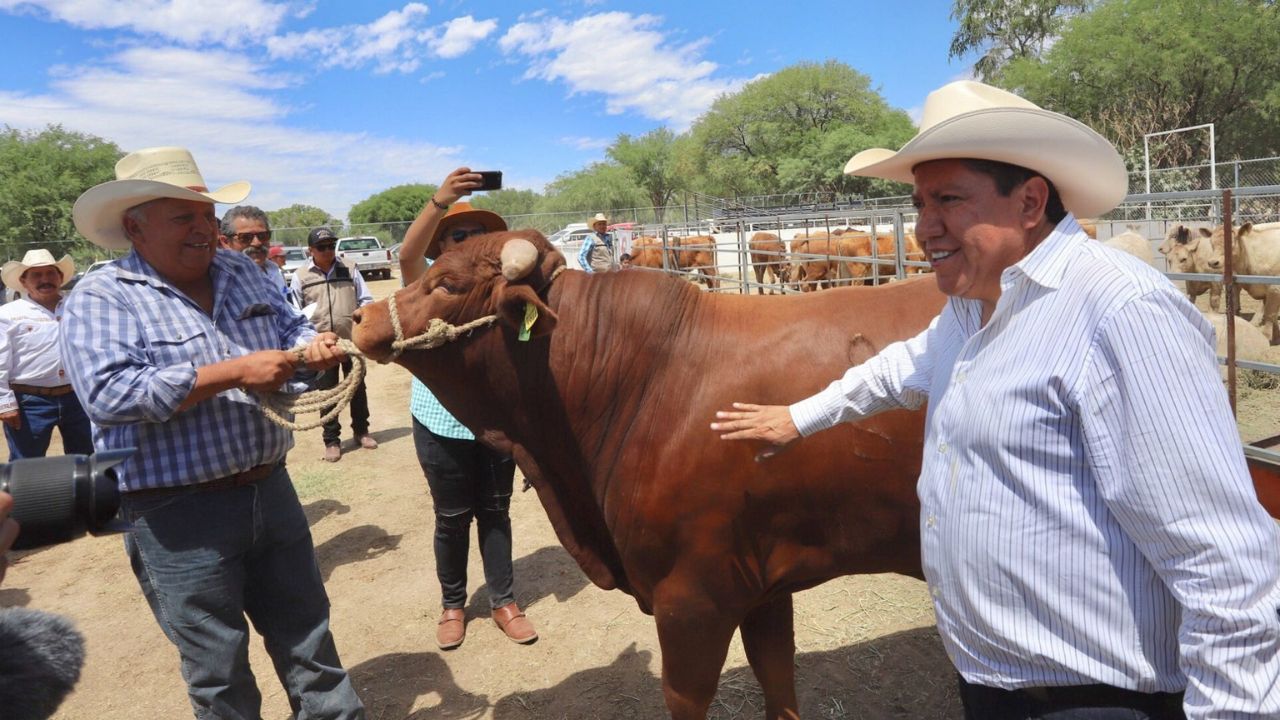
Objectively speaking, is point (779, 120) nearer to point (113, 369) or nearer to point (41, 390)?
point (41, 390)

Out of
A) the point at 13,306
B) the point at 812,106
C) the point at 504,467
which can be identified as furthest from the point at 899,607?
the point at 812,106

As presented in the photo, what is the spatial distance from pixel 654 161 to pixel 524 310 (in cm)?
6248

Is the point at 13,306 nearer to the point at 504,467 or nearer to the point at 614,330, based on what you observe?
the point at 504,467

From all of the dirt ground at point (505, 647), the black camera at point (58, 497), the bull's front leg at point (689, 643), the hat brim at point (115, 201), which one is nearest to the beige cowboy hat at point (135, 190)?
the hat brim at point (115, 201)

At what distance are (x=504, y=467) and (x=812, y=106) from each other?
52377 millimetres

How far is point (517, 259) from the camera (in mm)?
2445

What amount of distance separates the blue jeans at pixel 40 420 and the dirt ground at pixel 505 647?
843 millimetres

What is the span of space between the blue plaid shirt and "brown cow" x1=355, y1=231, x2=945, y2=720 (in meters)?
0.43

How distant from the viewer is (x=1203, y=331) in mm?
1232

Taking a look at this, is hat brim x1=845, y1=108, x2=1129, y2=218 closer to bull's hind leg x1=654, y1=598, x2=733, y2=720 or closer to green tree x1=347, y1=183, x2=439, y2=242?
bull's hind leg x1=654, y1=598, x2=733, y2=720

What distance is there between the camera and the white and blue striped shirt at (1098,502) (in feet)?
3.74

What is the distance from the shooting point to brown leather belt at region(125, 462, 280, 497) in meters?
2.34

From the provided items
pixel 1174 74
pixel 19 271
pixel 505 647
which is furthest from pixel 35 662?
pixel 1174 74

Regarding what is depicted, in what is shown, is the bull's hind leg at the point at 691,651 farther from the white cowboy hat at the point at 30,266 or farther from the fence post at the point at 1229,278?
the white cowboy hat at the point at 30,266
